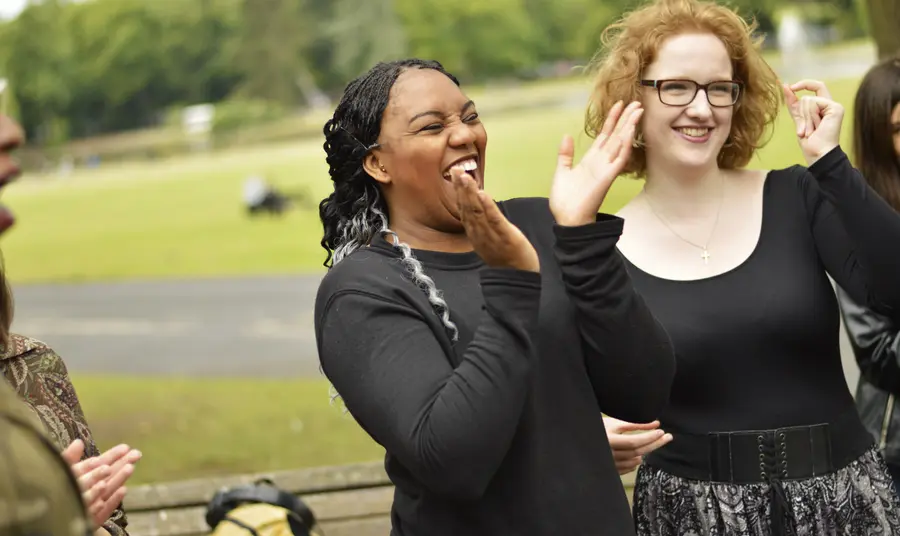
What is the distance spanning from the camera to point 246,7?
8.21m

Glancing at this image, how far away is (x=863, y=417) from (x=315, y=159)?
6.67 m

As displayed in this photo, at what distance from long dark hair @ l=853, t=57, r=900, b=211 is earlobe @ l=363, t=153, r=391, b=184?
4.76ft

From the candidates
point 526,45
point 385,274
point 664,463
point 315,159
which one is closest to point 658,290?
point 664,463

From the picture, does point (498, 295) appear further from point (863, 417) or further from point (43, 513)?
point (863, 417)

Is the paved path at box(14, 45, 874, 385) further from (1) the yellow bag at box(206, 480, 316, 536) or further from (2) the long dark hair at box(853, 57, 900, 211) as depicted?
(2) the long dark hair at box(853, 57, 900, 211)

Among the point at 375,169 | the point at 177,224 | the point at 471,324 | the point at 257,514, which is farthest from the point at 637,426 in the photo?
the point at 177,224

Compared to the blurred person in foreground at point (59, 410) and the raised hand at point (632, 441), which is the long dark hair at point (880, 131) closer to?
the raised hand at point (632, 441)

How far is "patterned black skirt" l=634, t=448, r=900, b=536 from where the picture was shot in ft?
6.61

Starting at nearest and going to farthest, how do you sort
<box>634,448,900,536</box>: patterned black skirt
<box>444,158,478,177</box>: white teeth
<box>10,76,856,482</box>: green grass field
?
<box>444,158,478,177</box>: white teeth < <box>634,448,900,536</box>: patterned black skirt < <box>10,76,856,482</box>: green grass field

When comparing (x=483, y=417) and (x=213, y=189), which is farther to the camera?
(x=213, y=189)

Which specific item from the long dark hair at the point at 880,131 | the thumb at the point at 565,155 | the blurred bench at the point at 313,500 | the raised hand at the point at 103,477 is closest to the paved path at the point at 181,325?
the blurred bench at the point at 313,500

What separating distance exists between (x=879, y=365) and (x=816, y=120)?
649 millimetres

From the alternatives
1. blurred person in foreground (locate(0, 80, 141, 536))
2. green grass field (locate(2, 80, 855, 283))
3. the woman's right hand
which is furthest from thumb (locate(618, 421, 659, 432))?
green grass field (locate(2, 80, 855, 283))

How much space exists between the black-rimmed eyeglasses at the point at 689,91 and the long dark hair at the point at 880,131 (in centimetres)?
56
